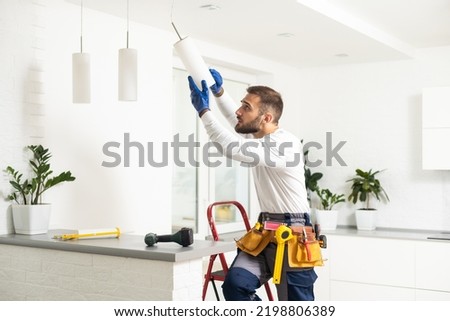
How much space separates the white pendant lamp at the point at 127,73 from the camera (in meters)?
3.81

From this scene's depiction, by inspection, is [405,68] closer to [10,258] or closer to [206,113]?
A: [206,113]

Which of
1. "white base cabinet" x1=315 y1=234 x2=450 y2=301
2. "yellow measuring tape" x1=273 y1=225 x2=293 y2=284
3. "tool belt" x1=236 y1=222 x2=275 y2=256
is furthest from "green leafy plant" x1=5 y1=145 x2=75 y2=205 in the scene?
"white base cabinet" x1=315 y1=234 x2=450 y2=301

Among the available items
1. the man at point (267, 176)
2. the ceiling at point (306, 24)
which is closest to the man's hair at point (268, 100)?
the man at point (267, 176)

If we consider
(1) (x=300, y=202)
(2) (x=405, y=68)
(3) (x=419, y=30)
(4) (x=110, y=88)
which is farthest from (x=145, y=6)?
(2) (x=405, y=68)

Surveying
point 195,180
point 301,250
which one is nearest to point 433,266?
point 195,180

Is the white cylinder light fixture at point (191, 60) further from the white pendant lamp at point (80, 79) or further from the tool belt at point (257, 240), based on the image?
the tool belt at point (257, 240)

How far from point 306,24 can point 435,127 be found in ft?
5.66

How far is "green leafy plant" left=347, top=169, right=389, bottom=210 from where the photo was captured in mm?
6211

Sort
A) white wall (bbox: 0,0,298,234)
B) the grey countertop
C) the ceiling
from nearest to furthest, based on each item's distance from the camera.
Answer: the grey countertop < white wall (bbox: 0,0,298,234) < the ceiling

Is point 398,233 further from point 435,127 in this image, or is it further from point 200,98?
point 200,98

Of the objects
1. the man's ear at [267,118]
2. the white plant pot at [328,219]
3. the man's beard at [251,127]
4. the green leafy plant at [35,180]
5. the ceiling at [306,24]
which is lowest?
the white plant pot at [328,219]

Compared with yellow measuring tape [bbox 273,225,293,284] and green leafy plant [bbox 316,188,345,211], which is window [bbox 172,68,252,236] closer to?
green leafy plant [bbox 316,188,345,211]

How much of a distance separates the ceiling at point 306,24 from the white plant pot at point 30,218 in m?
1.34

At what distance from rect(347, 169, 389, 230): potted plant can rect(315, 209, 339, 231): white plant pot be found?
0.71 feet
